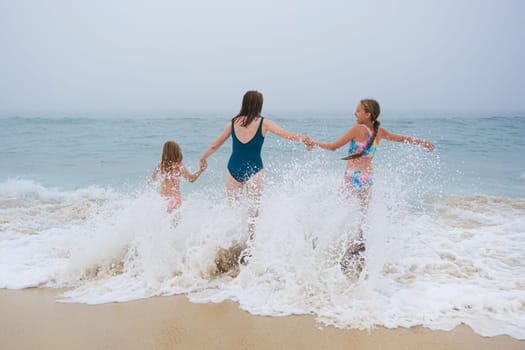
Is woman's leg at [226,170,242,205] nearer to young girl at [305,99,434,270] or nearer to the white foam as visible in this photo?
the white foam

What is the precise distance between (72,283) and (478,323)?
3.67 meters

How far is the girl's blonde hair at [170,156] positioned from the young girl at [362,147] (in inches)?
68.0

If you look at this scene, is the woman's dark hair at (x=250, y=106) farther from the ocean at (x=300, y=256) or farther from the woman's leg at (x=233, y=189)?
the ocean at (x=300, y=256)

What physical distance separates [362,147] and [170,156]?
84.6 inches

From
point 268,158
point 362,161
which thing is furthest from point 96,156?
point 362,161

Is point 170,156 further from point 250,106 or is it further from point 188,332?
point 188,332

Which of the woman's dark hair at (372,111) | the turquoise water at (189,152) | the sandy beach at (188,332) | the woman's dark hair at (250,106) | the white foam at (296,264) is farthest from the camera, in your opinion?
the turquoise water at (189,152)

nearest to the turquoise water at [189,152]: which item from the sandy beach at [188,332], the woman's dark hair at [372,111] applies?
the woman's dark hair at [372,111]

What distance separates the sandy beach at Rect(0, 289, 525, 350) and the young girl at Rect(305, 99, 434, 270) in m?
1.39

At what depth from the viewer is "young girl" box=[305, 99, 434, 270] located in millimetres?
4148

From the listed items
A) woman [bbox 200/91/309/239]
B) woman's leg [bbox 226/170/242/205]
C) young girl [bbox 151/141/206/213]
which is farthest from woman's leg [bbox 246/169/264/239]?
young girl [bbox 151/141/206/213]

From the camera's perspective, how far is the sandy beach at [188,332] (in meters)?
2.93

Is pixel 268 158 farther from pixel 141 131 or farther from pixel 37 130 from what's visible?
pixel 37 130

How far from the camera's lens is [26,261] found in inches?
182
